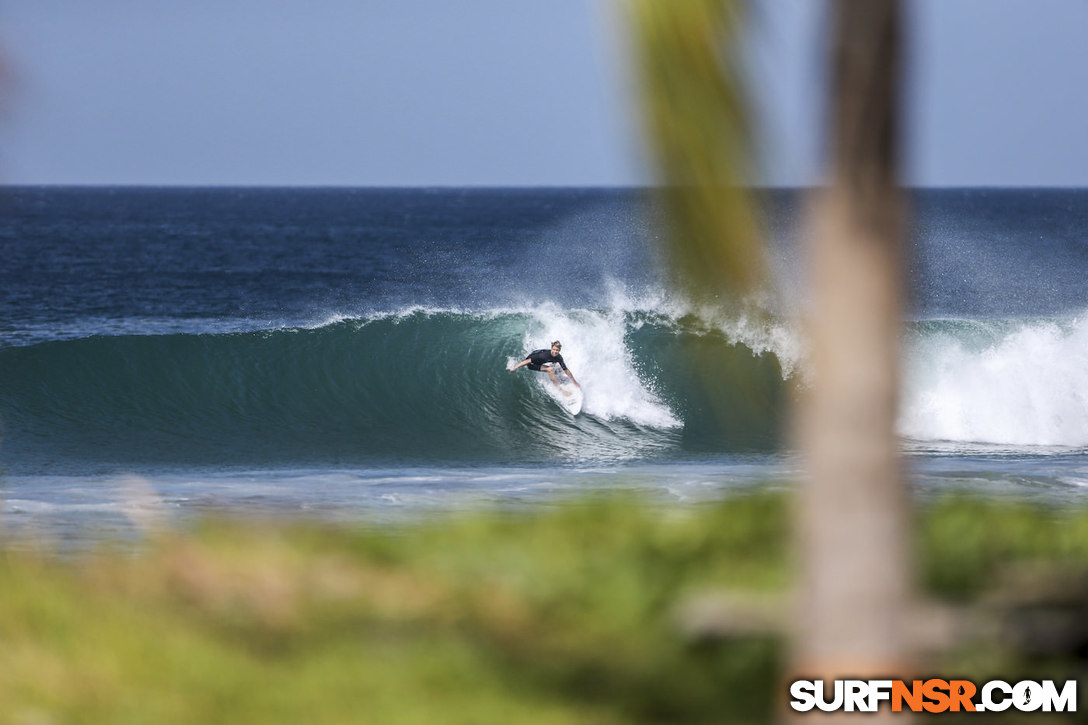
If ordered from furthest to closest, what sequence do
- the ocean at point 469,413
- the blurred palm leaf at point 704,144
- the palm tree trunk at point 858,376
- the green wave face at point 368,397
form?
the green wave face at point 368,397 → the ocean at point 469,413 → the palm tree trunk at point 858,376 → the blurred palm leaf at point 704,144

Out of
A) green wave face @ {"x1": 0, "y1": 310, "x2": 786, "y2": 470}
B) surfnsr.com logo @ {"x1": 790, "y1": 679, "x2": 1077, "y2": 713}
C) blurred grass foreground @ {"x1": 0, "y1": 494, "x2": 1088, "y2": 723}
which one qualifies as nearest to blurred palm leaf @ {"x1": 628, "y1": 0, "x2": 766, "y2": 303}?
surfnsr.com logo @ {"x1": 790, "y1": 679, "x2": 1077, "y2": 713}

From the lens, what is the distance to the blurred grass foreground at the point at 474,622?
13.4ft

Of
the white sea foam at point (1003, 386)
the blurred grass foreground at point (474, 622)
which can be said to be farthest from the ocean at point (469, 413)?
the blurred grass foreground at point (474, 622)

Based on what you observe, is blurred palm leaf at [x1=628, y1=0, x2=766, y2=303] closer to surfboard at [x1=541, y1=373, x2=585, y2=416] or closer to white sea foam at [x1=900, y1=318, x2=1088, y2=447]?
white sea foam at [x1=900, y1=318, x2=1088, y2=447]

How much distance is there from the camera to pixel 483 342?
2284 centimetres

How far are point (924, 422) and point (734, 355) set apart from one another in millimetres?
17869

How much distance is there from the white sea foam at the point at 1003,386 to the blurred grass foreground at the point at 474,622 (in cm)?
1261

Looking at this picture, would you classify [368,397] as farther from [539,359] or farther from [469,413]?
[539,359]

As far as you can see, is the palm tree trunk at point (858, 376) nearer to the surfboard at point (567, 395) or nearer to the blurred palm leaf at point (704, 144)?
the blurred palm leaf at point (704, 144)

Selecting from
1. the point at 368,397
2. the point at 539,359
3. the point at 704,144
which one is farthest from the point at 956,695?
the point at 368,397

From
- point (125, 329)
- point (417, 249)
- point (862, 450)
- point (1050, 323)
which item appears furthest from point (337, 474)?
point (417, 249)

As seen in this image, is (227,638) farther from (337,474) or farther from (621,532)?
(337,474)

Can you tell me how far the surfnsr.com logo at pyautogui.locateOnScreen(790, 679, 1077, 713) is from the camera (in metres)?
3.17

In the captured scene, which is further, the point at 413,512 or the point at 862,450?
the point at 413,512
